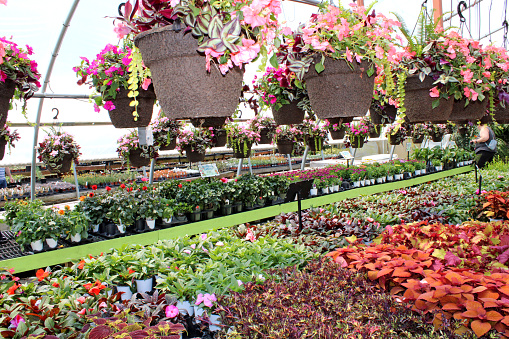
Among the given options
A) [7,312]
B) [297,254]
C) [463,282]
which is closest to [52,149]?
[7,312]

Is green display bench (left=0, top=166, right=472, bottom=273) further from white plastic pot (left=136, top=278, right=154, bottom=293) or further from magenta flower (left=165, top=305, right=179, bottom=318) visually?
magenta flower (left=165, top=305, right=179, bottom=318)

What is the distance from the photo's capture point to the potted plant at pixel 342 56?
142 centimetres

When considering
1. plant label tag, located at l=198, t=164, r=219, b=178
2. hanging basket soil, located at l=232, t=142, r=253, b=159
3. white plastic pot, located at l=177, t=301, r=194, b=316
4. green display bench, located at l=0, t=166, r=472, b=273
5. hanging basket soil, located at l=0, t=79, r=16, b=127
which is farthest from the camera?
hanging basket soil, located at l=232, t=142, r=253, b=159

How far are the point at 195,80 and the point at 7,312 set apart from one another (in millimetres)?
1281

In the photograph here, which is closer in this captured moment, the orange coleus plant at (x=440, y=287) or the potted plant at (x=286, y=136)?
the orange coleus plant at (x=440, y=287)

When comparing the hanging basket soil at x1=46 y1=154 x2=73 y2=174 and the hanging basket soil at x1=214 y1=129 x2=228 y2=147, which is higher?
the hanging basket soil at x1=214 y1=129 x2=228 y2=147

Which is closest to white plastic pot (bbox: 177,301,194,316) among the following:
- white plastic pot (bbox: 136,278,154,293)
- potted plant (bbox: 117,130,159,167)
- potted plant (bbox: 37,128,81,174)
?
white plastic pot (bbox: 136,278,154,293)

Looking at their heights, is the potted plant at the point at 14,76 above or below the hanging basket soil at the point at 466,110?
above

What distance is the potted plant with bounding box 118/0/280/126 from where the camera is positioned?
0.95m

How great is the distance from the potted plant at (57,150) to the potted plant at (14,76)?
282 cm

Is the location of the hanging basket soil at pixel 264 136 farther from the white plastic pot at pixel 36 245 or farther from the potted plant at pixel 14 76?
the potted plant at pixel 14 76

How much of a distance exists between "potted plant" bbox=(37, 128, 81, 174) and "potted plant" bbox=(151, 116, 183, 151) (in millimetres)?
997

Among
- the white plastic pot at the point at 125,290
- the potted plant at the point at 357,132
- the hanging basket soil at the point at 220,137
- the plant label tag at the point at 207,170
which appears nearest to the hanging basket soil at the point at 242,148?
the hanging basket soil at the point at 220,137

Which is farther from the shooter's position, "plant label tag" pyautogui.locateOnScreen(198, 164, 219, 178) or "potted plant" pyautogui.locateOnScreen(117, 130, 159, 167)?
"potted plant" pyautogui.locateOnScreen(117, 130, 159, 167)
